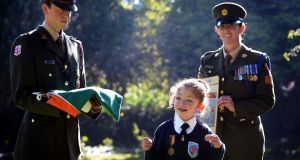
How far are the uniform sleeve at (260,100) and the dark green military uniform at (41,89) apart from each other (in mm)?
1387

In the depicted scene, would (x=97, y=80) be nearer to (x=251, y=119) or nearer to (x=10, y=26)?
(x=10, y=26)

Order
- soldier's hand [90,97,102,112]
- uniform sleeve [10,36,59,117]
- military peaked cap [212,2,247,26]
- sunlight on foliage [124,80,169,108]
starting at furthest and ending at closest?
sunlight on foliage [124,80,169,108] < military peaked cap [212,2,247,26] < soldier's hand [90,97,102,112] < uniform sleeve [10,36,59,117]

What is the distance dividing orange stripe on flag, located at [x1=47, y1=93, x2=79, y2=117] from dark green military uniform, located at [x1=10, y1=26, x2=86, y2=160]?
12 cm

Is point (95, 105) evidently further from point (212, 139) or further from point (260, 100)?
point (260, 100)

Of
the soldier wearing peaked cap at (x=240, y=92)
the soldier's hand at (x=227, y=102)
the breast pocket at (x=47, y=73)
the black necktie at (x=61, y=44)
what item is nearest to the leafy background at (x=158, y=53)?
the soldier wearing peaked cap at (x=240, y=92)

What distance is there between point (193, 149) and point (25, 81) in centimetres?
125

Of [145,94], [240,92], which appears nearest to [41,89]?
[240,92]

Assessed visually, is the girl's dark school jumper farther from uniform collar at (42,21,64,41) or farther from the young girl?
uniform collar at (42,21,64,41)

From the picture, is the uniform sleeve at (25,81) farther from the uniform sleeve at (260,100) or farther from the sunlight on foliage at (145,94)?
the sunlight on foliage at (145,94)

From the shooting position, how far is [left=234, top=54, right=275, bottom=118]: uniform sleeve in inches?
188

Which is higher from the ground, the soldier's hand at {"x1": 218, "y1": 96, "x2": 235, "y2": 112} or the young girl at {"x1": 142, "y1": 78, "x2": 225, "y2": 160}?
the soldier's hand at {"x1": 218, "y1": 96, "x2": 235, "y2": 112}

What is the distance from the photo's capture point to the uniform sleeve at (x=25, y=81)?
398 centimetres

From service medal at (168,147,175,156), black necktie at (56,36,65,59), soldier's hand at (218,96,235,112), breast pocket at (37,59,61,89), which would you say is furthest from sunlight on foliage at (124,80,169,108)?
service medal at (168,147,175,156)

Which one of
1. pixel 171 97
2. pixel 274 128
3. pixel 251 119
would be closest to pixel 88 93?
pixel 171 97
